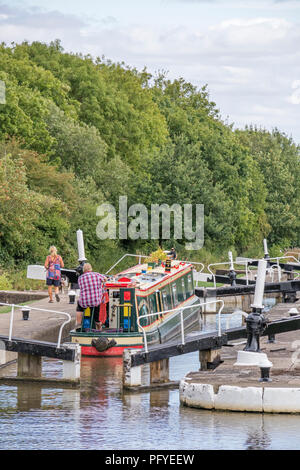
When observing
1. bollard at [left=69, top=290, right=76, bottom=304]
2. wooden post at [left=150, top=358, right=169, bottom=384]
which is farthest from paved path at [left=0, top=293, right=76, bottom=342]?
wooden post at [left=150, top=358, right=169, bottom=384]

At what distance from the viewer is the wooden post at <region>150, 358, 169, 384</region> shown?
20.3m

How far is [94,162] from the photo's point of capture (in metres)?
55.5

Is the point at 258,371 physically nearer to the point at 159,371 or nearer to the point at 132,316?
the point at 159,371

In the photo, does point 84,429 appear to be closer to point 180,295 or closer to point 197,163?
point 180,295

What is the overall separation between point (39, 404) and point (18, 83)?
40.4m

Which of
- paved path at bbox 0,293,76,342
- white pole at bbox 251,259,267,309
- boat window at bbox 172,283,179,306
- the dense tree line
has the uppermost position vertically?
the dense tree line

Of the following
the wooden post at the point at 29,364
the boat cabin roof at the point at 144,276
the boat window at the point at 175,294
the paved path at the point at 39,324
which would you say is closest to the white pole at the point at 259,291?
the wooden post at the point at 29,364

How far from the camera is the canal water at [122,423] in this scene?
49.0 feet

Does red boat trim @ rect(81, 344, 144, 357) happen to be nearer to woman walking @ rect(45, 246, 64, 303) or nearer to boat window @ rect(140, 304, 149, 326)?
boat window @ rect(140, 304, 149, 326)

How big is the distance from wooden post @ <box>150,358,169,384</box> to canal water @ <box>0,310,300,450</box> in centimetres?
59

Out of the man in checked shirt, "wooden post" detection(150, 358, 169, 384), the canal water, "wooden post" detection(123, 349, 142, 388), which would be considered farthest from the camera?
the man in checked shirt

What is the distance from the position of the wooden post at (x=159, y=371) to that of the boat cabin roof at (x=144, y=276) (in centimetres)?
403

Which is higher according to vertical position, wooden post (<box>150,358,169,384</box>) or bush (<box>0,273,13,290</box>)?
bush (<box>0,273,13,290</box>)
